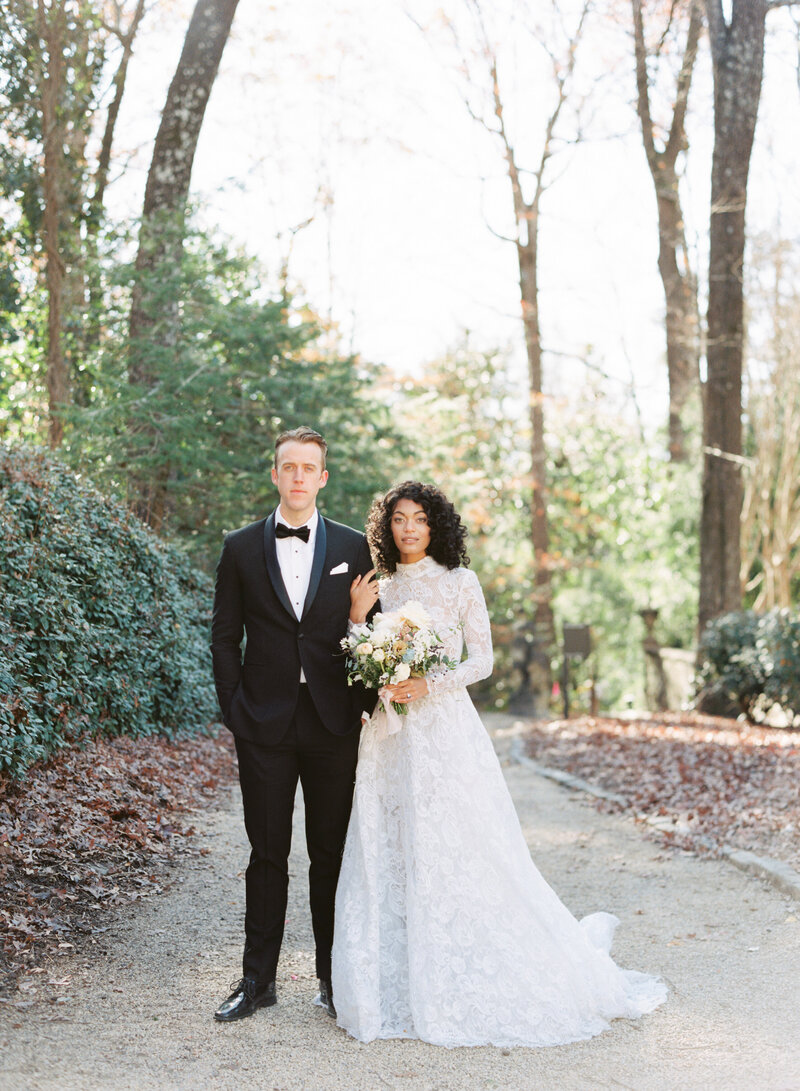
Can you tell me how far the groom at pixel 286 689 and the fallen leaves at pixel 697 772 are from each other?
330cm

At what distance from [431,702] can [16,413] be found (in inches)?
453

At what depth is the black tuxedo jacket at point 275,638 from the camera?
3969mm

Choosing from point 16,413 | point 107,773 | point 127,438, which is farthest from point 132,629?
point 16,413

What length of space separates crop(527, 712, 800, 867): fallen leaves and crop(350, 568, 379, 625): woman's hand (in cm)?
346

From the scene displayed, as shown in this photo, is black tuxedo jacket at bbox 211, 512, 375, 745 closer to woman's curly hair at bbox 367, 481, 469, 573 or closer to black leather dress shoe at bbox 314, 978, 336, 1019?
woman's curly hair at bbox 367, 481, 469, 573

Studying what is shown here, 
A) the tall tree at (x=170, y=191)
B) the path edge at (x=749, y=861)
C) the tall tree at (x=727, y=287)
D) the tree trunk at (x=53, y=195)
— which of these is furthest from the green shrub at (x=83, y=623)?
the tall tree at (x=727, y=287)

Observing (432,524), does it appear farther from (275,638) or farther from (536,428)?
(536,428)

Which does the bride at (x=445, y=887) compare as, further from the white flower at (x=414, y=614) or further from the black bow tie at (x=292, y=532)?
the black bow tie at (x=292, y=532)

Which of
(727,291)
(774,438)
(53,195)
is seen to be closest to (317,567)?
(53,195)

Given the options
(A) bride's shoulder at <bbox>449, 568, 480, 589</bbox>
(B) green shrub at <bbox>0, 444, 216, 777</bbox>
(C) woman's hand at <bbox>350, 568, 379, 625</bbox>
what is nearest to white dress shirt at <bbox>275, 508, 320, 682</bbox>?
(C) woman's hand at <bbox>350, 568, 379, 625</bbox>

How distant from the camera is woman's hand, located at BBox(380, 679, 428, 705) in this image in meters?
3.94

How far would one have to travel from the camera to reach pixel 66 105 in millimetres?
14914

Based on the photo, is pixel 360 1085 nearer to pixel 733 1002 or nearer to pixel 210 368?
pixel 733 1002

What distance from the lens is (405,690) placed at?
3.98 m
